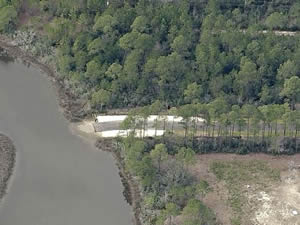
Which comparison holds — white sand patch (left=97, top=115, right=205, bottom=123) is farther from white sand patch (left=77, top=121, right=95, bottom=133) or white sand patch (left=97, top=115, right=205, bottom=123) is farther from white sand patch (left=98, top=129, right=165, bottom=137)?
white sand patch (left=98, top=129, right=165, bottom=137)

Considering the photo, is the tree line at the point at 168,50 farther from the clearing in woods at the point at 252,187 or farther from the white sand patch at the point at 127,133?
the clearing in woods at the point at 252,187

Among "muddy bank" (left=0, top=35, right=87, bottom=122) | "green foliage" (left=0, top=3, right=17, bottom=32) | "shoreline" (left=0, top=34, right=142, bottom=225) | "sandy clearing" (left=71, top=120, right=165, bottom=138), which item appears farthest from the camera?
"green foliage" (left=0, top=3, right=17, bottom=32)

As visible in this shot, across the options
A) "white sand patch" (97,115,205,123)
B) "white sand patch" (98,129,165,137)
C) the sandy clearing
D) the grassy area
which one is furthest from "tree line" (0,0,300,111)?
the grassy area

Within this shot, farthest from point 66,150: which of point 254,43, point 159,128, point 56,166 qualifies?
point 254,43

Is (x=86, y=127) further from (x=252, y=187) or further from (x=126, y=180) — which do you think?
(x=252, y=187)

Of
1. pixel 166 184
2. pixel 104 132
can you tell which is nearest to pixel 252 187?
pixel 166 184
